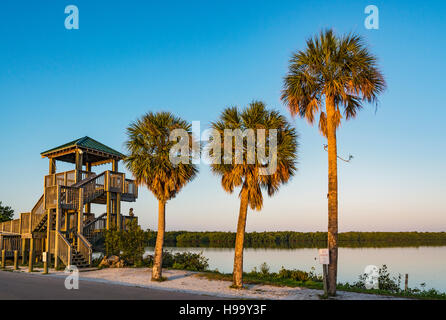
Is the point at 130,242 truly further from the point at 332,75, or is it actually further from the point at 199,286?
the point at 332,75

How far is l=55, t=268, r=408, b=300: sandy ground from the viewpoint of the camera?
14.0m

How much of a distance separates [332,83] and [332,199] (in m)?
4.32

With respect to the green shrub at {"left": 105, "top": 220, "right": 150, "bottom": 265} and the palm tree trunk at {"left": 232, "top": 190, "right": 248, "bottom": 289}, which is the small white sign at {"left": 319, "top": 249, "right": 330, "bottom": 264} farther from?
the green shrub at {"left": 105, "top": 220, "right": 150, "bottom": 265}

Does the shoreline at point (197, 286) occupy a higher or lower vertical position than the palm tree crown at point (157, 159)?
lower

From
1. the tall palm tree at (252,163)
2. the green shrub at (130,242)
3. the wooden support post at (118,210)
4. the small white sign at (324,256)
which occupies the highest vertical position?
the tall palm tree at (252,163)

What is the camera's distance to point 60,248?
2377 cm

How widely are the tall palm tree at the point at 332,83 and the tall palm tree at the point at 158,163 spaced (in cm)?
573

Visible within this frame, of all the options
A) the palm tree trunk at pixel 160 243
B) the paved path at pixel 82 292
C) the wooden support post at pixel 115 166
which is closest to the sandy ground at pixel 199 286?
the palm tree trunk at pixel 160 243

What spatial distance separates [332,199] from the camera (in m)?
15.0

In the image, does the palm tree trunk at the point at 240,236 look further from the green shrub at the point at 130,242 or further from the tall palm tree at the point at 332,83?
the green shrub at the point at 130,242

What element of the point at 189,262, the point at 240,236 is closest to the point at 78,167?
the point at 189,262

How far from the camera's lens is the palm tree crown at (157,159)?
61.0 feet

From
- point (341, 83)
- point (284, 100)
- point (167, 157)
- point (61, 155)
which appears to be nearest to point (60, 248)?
point (61, 155)
